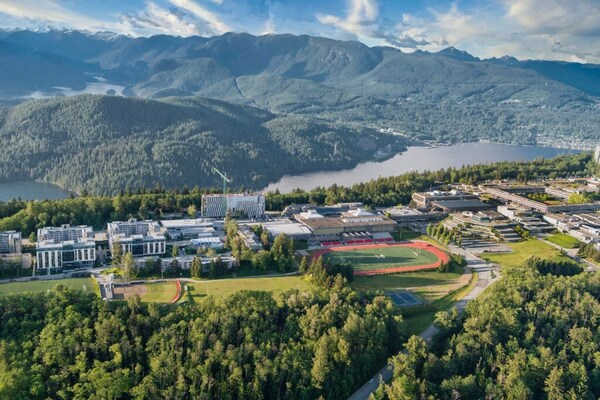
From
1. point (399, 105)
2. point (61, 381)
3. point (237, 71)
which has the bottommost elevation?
point (61, 381)

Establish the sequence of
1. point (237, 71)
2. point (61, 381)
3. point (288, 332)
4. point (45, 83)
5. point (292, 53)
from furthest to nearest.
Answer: point (292, 53) < point (237, 71) < point (45, 83) < point (288, 332) < point (61, 381)

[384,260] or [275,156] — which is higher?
[275,156]

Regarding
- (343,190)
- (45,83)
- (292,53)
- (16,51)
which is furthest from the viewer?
(292,53)

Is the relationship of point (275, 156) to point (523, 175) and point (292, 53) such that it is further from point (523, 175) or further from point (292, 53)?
point (292, 53)

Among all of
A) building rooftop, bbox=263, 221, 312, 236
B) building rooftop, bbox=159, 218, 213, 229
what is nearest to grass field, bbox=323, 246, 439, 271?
building rooftop, bbox=263, 221, 312, 236

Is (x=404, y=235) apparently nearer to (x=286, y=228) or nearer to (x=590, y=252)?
(x=286, y=228)

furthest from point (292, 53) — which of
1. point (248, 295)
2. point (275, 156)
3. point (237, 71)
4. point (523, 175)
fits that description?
point (248, 295)

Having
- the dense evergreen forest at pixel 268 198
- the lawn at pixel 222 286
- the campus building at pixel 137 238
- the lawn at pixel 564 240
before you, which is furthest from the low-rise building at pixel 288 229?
the lawn at pixel 564 240

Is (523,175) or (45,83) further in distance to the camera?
(45,83)
